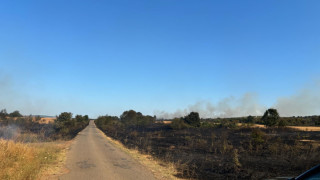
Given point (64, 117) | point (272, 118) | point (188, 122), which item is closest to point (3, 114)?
point (64, 117)

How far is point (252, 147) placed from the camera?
762 inches

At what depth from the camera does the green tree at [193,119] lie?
176ft

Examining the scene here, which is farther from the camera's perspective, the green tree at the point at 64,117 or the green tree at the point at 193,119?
the green tree at the point at 193,119

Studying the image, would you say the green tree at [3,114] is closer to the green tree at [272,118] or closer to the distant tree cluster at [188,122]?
the distant tree cluster at [188,122]

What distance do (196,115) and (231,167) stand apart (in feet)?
147

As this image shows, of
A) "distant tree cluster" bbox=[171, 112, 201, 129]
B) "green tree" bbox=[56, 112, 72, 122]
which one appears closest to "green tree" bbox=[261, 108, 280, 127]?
"distant tree cluster" bbox=[171, 112, 201, 129]

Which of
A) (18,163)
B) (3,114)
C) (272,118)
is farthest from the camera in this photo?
(3,114)

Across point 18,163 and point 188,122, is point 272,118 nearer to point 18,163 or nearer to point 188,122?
point 188,122

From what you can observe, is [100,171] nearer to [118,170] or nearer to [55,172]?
[118,170]

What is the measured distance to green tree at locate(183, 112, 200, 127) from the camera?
53581 millimetres

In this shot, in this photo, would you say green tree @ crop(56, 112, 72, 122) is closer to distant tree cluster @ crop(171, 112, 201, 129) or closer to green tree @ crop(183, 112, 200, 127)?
distant tree cluster @ crop(171, 112, 201, 129)

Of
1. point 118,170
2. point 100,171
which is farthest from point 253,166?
point 100,171

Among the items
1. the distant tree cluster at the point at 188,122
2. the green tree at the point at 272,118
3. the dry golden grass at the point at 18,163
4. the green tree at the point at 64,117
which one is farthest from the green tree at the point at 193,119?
the dry golden grass at the point at 18,163

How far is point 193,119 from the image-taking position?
180ft
